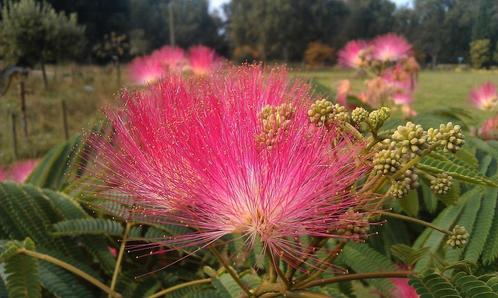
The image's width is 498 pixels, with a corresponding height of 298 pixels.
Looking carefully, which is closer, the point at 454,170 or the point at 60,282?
the point at 454,170

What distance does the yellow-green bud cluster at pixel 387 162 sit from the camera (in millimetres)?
753

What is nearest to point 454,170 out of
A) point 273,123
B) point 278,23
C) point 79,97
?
point 273,123

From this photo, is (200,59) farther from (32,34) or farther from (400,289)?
(32,34)

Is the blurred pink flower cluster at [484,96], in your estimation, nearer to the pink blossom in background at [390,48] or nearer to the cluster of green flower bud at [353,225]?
the pink blossom in background at [390,48]

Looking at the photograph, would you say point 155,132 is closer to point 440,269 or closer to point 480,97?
point 440,269

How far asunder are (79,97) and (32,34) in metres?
3.93

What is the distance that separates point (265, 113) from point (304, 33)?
595 inches

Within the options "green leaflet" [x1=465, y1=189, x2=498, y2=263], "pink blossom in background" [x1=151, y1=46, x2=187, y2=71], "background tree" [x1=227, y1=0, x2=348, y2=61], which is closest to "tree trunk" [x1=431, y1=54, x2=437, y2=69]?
"pink blossom in background" [x1=151, y1=46, x2=187, y2=71]

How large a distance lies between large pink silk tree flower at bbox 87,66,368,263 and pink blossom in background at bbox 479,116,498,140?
145 cm

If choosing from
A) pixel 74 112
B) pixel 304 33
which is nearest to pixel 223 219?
pixel 74 112

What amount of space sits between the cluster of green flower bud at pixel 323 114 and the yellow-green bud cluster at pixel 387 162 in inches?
3.8

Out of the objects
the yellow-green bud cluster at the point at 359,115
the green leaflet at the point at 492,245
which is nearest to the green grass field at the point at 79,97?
the yellow-green bud cluster at the point at 359,115

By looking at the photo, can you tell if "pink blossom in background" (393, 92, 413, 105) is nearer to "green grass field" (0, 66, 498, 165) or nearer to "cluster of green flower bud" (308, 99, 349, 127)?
"green grass field" (0, 66, 498, 165)

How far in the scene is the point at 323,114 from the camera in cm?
83
